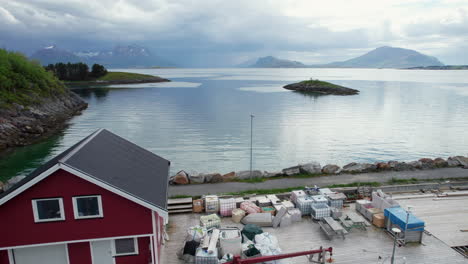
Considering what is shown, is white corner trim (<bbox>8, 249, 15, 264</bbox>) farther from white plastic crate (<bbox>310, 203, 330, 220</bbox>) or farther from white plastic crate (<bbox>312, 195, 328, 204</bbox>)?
white plastic crate (<bbox>312, 195, 328, 204</bbox>)

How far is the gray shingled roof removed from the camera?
38.0 ft

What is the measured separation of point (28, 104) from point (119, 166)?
201ft

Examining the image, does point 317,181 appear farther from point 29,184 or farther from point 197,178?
point 29,184

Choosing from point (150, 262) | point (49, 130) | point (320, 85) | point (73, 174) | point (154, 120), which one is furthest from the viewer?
point (320, 85)

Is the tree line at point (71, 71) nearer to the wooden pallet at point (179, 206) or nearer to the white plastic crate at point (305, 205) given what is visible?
the wooden pallet at point (179, 206)

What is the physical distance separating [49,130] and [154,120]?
20340mm

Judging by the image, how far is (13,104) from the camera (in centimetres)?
5500

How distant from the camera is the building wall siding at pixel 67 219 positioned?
35.7 feet

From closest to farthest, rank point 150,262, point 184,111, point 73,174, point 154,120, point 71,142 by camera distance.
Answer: point 73,174 < point 150,262 < point 71,142 < point 154,120 < point 184,111

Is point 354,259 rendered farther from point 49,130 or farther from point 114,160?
point 49,130

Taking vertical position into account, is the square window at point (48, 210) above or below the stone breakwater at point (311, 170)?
above

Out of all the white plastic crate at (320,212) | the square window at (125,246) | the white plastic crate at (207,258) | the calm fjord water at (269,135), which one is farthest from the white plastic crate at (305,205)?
the calm fjord water at (269,135)

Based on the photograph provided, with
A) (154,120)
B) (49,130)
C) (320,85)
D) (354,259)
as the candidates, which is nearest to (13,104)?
(49,130)

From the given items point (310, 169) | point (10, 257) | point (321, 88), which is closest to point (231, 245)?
point (10, 257)
